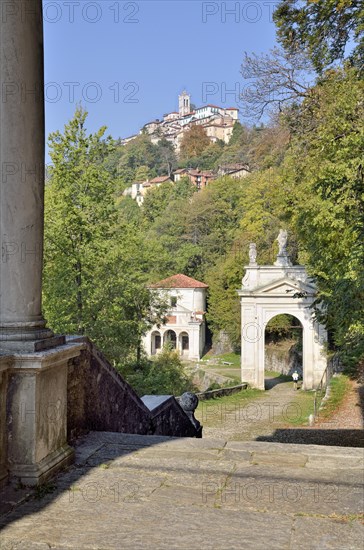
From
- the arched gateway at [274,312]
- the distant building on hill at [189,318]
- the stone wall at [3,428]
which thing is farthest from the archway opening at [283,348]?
the stone wall at [3,428]

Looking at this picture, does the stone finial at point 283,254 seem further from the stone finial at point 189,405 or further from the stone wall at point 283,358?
the stone finial at point 189,405

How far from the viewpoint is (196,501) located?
10.5ft

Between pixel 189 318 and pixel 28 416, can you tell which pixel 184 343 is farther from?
pixel 28 416

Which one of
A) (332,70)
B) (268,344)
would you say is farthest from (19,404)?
(268,344)

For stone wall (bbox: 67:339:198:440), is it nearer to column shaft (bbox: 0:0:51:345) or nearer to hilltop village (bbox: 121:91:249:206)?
column shaft (bbox: 0:0:51:345)

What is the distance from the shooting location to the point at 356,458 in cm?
403

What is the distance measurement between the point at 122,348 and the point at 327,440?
30.9 ft

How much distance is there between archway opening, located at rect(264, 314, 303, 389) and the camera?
34.4 metres

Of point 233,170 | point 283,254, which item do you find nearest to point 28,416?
point 283,254

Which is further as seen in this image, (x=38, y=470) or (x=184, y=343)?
(x=184, y=343)

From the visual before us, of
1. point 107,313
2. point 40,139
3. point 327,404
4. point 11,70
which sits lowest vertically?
point 327,404

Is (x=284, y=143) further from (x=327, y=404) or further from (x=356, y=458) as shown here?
(x=356, y=458)

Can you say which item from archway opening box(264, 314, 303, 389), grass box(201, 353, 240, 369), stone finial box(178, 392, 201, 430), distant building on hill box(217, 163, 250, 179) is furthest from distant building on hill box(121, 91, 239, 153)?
stone finial box(178, 392, 201, 430)

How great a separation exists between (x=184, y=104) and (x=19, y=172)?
7162 inches
